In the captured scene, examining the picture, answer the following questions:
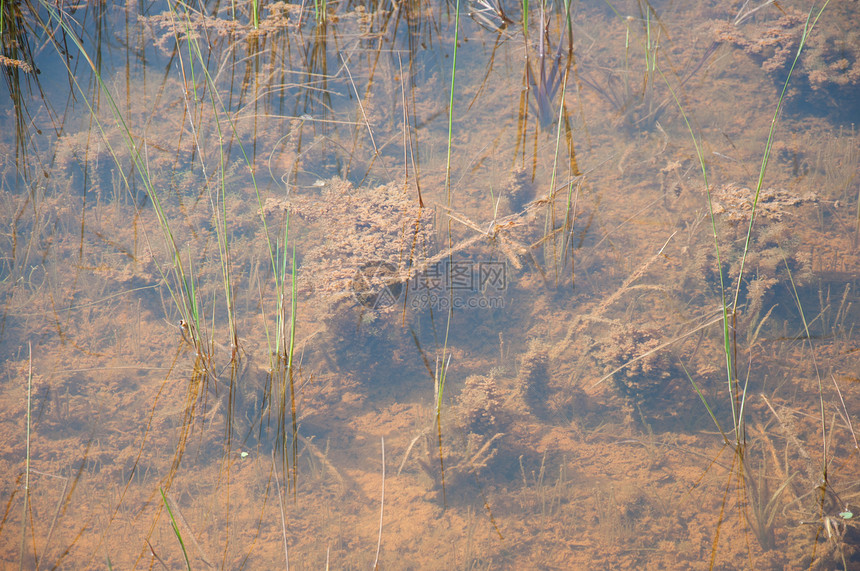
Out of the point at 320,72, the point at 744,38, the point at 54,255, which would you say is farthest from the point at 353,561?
the point at 744,38

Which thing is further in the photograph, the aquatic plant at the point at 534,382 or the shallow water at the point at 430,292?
the aquatic plant at the point at 534,382

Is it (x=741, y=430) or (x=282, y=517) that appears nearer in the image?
(x=282, y=517)

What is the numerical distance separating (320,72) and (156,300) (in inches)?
85.3

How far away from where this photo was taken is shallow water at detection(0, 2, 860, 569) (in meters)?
2.31

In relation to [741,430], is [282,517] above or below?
below

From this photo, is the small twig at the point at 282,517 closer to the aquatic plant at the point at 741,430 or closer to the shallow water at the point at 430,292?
the shallow water at the point at 430,292

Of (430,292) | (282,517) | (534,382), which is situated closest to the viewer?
(282,517)

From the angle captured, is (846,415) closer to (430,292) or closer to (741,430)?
(741,430)

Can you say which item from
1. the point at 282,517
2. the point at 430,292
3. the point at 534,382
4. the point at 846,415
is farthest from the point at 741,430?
the point at 282,517

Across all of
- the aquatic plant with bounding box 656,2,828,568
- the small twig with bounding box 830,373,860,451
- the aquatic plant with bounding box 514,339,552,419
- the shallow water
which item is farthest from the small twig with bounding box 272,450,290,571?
the small twig with bounding box 830,373,860,451

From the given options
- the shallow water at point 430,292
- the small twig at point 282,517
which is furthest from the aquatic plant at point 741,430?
the small twig at point 282,517

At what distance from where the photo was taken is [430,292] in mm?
2883

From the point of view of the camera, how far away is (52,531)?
2.26m

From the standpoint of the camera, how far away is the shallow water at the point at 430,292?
2311mm
